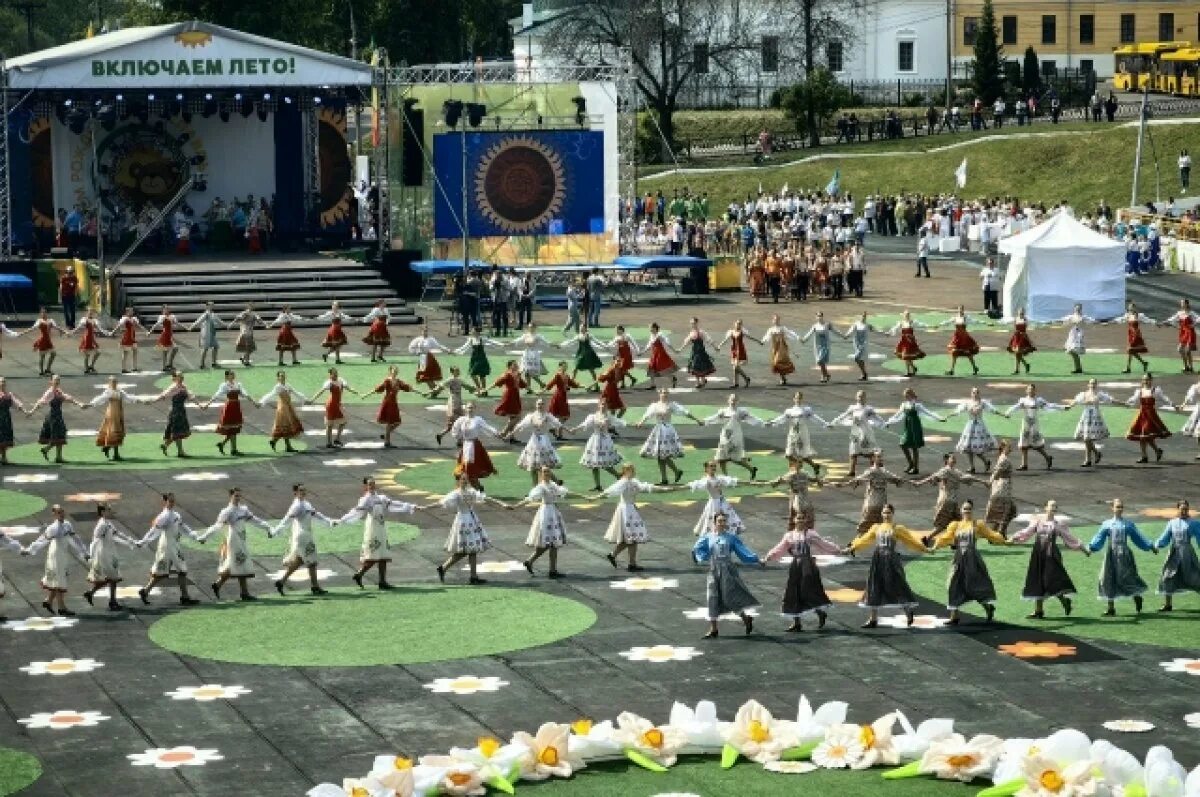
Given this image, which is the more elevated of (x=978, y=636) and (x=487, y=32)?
(x=487, y=32)

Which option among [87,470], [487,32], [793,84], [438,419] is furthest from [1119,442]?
[487,32]

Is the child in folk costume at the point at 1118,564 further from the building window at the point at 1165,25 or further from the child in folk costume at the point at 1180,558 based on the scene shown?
the building window at the point at 1165,25

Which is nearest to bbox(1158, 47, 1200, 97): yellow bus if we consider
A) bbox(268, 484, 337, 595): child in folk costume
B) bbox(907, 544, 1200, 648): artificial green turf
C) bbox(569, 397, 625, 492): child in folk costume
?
bbox(569, 397, 625, 492): child in folk costume

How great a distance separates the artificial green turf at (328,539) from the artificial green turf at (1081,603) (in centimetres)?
765

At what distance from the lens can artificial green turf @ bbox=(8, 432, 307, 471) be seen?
40688 millimetres

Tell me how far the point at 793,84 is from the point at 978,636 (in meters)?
79.5

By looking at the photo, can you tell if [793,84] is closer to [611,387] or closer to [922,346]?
[922,346]

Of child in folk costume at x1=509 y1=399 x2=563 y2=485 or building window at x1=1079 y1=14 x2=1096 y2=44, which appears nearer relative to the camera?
child in folk costume at x1=509 y1=399 x2=563 y2=485

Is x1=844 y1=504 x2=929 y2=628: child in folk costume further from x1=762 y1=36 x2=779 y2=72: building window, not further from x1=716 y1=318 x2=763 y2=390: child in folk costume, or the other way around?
x1=762 y1=36 x2=779 y2=72: building window

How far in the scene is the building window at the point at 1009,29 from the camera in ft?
373

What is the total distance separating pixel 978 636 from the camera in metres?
27.5

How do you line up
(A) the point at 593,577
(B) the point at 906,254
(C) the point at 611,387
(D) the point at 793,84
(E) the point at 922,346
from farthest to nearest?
(D) the point at 793,84 → (B) the point at 906,254 → (E) the point at 922,346 → (C) the point at 611,387 → (A) the point at 593,577

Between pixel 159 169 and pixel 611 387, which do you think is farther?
pixel 159 169

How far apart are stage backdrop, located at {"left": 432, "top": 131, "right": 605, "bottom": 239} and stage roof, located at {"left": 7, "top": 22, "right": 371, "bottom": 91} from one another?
3563 millimetres
